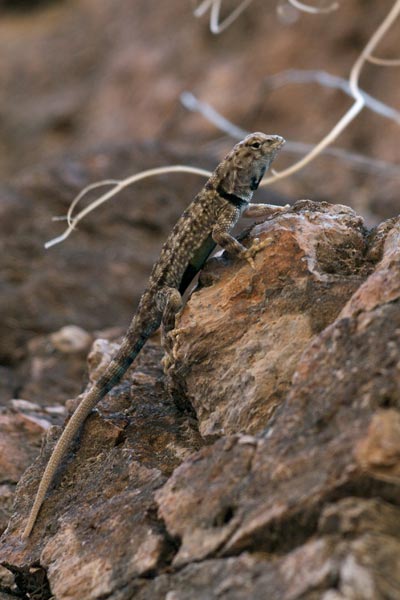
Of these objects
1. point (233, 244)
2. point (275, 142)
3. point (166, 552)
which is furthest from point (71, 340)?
point (166, 552)

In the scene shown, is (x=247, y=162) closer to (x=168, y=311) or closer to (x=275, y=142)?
(x=275, y=142)

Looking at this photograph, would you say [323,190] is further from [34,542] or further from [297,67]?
[34,542]

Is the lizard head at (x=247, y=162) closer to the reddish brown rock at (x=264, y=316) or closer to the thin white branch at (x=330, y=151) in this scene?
the reddish brown rock at (x=264, y=316)

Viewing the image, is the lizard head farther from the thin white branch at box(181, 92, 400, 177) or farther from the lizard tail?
the thin white branch at box(181, 92, 400, 177)

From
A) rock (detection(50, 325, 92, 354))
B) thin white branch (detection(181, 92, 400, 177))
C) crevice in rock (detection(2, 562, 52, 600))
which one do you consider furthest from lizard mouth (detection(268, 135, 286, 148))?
rock (detection(50, 325, 92, 354))

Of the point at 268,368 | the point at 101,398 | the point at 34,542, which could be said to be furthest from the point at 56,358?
the point at 268,368

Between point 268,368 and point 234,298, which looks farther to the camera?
point 234,298
